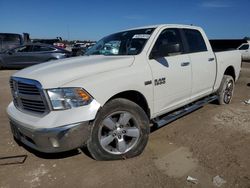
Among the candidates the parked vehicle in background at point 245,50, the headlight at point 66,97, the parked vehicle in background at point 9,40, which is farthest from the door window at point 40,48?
the parked vehicle in background at point 245,50

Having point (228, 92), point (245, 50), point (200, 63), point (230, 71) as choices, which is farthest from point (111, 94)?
point (245, 50)

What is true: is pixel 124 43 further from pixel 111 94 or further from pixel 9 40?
pixel 9 40

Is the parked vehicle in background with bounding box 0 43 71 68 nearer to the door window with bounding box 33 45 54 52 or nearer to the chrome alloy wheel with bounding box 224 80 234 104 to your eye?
the door window with bounding box 33 45 54 52

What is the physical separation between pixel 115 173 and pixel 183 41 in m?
2.69

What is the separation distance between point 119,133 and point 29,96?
4.05 feet

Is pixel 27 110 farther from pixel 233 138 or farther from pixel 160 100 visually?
pixel 233 138

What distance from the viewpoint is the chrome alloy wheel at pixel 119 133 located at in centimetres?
336

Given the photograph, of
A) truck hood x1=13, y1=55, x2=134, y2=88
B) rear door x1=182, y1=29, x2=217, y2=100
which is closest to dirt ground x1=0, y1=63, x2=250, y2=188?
rear door x1=182, y1=29, x2=217, y2=100

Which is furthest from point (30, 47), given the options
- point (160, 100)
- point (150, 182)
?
point (150, 182)

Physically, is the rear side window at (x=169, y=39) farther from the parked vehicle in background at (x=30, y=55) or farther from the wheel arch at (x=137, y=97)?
the parked vehicle in background at (x=30, y=55)

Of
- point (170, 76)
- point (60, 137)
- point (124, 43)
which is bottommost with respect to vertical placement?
point (60, 137)

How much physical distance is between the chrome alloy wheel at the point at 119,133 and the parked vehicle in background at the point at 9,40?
13803 mm

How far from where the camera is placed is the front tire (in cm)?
325

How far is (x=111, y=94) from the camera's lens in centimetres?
324
